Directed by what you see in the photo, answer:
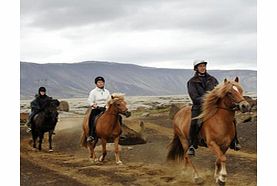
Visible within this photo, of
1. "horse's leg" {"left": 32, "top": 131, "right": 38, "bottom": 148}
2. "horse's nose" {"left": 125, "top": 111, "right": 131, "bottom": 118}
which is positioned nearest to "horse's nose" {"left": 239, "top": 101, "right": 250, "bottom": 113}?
"horse's nose" {"left": 125, "top": 111, "right": 131, "bottom": 118}

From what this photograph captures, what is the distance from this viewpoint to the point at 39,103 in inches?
181

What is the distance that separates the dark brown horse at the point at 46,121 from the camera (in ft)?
15.0

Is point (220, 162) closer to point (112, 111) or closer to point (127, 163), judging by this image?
point (127, 163)

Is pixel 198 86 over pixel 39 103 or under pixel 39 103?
over

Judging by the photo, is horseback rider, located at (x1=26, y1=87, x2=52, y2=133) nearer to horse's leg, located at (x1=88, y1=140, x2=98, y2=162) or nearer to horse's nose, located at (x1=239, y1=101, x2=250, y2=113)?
horse's leg, located at (x1=88, y1=140, x2=98, y2=162)

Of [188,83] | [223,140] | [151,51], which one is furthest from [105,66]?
[223,140]

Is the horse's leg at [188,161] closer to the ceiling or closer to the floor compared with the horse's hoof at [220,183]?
closer to the ceiling

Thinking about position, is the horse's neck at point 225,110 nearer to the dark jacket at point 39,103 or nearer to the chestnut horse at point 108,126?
the chestnut horse at point 108,126

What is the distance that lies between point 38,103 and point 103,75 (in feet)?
2.42

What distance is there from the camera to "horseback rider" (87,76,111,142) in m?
4.36

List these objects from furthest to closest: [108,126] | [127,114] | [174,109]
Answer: [108,126], [174,109], [127,114]

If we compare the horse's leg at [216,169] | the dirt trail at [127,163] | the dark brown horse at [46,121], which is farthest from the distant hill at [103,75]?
the horse's leg at [216,169]

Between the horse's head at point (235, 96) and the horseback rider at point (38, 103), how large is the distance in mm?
1707

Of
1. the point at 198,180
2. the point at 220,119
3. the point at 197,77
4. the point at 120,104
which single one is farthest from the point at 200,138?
the point at 120,104
